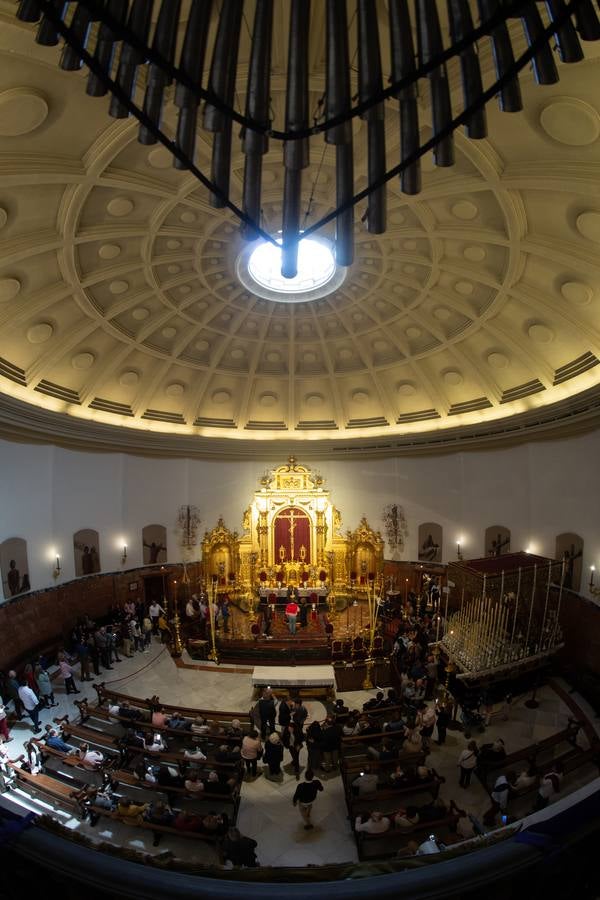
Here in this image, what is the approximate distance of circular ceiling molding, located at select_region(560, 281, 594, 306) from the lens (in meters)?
13.0

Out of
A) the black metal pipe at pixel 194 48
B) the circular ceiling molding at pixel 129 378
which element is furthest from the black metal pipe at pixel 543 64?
the circular ceiling molding at pixel 129 378

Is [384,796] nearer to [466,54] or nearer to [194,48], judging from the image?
[466,54]

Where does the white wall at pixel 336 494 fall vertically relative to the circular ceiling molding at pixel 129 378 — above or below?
below

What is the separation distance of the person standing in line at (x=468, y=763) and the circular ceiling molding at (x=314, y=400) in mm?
16364

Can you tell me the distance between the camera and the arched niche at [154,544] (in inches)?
858

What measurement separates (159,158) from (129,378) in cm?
1128

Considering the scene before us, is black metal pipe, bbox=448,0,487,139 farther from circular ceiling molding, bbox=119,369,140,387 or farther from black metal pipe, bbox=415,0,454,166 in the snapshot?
circular ceiling molding, bbox=119,369,140,387

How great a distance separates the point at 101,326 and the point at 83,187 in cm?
706

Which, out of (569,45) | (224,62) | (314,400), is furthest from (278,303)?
(569,45)

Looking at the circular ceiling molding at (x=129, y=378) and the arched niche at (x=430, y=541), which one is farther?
the arched niche at (x=430, y=541)

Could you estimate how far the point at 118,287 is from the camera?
15250 millimetres

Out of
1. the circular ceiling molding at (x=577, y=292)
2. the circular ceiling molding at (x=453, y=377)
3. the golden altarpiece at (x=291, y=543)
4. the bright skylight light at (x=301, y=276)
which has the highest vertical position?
the bright skylight light at (x=301, y=276)

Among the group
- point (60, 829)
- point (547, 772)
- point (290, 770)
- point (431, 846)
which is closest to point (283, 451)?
point (290, 770)

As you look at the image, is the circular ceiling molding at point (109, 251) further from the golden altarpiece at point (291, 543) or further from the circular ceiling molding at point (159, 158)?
the golden altarpiece at point (291, 543)
